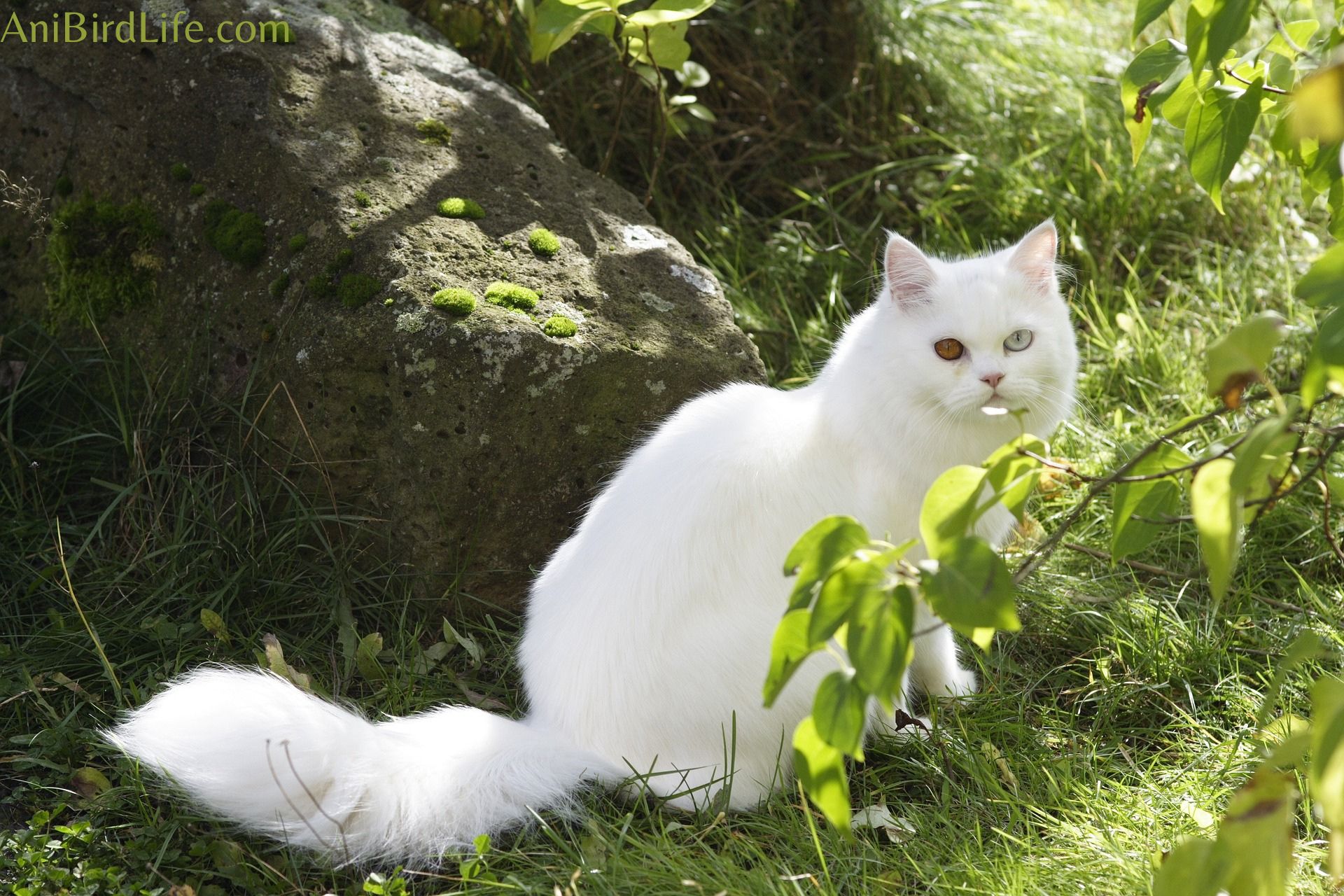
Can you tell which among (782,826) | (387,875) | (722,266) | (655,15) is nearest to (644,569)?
(782,826)

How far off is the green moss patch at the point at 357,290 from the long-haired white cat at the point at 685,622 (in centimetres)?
87

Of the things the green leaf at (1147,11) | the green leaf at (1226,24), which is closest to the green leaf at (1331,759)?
the green leaf at (1226,24)

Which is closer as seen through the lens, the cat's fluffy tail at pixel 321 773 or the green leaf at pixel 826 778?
the green leaf at pixel 826 778

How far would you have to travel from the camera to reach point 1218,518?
3.59ft

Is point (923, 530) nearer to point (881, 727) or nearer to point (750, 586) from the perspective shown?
point (750, 586)

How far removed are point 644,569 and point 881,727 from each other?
0.75 metres

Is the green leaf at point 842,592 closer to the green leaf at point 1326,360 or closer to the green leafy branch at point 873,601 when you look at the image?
the green leafy branch at point 873,601

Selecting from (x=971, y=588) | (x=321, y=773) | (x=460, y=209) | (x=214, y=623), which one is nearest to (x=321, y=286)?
(x=460, y=209)

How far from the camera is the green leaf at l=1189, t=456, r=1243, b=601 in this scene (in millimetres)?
1052

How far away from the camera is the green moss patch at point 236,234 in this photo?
3080mm

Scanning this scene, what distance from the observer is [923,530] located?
A: 1193 mm

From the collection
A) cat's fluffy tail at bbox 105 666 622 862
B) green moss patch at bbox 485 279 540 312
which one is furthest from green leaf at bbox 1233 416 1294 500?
green moss patch at bbox 485 279 540 312

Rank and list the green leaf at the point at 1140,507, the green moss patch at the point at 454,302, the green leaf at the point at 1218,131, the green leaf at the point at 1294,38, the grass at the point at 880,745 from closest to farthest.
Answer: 1. the green leaf at the point at 1140,507
2. the green leaf at the point at 1218,131
3. the green leaf at the point at 1294,38
4. the grass at the point at 880,745
5. the green moss patch at the point at 454,302

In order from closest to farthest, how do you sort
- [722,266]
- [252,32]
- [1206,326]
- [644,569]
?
[644,569] → [252,32] → [1206,326] → [722,266]
